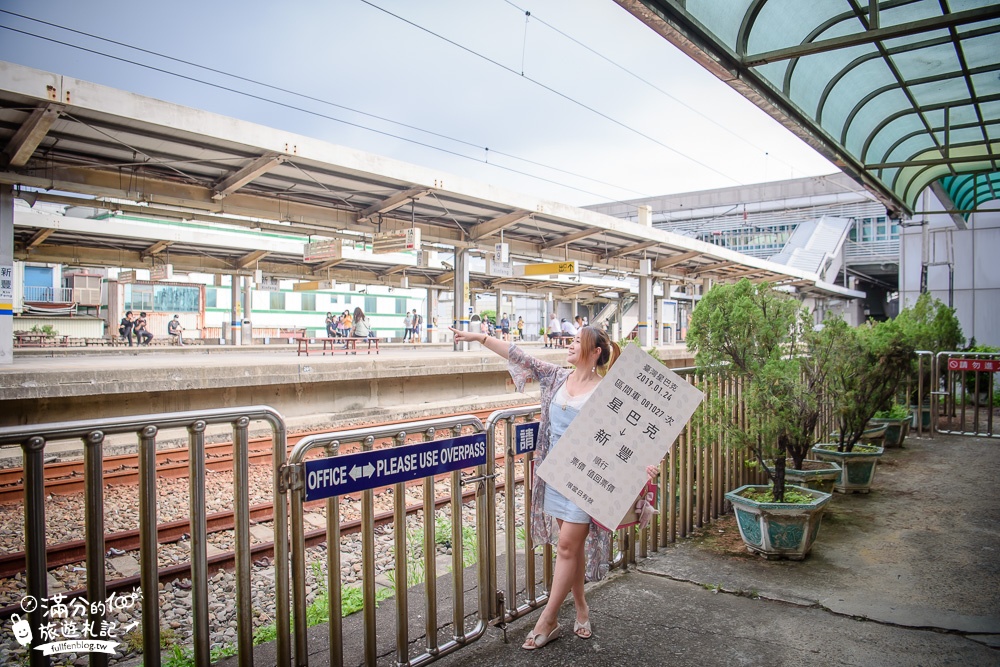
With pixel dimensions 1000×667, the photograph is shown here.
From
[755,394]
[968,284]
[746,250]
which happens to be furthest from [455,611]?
[746,250]

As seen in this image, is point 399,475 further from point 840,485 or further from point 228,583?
point 840,485

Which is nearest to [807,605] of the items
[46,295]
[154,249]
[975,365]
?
[975,365]

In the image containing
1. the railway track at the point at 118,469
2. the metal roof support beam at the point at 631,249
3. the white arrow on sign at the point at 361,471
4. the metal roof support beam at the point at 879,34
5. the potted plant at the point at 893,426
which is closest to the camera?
the white arrow on sign at the point at 361,471

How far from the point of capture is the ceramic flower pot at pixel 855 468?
6.16 m

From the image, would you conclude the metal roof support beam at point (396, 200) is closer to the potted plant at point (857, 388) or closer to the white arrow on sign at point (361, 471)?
the potted plant at point (857, 388)

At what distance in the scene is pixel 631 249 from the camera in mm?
23672

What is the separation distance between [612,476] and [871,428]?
6470 mm

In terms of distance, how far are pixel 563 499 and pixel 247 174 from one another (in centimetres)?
1132

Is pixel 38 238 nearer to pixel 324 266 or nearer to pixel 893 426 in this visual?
pixel 324 266

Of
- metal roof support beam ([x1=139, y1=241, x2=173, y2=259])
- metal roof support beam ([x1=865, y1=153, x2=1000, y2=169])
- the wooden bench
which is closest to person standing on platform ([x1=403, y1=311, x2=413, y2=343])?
metal roof support beam ([x1=139, y1=241, x2=173, y2=259])

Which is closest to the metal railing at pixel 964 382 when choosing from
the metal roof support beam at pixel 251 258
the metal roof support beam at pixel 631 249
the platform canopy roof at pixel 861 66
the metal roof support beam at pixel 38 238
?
the platform canopy roof at pixel 861 66

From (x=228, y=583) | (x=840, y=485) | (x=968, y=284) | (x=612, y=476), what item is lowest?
(x=228, y=583)

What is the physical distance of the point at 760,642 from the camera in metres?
3.20

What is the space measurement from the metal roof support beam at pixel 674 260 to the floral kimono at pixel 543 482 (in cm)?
2302
